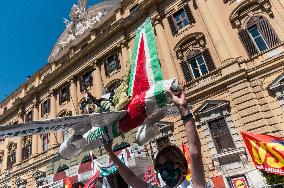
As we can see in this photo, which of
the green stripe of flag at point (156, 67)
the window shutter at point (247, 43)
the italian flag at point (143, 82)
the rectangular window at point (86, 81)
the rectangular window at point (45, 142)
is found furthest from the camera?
the rectangular window at point (45, 142)

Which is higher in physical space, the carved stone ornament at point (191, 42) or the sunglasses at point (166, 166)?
the carved stone ornament at point (191, 42)

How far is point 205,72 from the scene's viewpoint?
1484cm

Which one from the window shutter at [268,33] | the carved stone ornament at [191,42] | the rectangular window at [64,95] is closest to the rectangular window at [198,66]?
the carved stone ornament at [191,42]

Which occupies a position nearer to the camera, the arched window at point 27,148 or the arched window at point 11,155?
the arched window at point 27,148

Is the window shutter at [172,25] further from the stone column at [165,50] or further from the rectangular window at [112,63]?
the rectangular window at [112,63]

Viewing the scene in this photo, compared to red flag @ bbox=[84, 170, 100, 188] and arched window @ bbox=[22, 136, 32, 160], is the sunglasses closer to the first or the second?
red flag @ bbox=[84, 170, 100, 188]

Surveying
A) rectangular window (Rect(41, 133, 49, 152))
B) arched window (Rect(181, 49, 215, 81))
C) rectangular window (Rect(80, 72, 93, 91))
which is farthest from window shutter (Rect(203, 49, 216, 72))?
rectangular window (Rect(41, 133, 49, 152))

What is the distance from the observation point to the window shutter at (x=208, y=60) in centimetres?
1435

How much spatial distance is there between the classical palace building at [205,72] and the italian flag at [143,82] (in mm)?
3284

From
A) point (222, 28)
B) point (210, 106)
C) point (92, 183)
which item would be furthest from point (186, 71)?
point (92, 183)

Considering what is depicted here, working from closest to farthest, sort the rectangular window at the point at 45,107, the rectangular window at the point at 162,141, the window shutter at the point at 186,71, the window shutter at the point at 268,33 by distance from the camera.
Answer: the window shutter at the point at 268,33, the rectangular window at the point at 162,141, the window shutter at the point at 186,71, the rectangular window at the point at 45,107

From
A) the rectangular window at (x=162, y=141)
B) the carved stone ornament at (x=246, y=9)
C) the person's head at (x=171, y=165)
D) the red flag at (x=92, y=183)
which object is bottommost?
the person's head at (x=171, y=165)

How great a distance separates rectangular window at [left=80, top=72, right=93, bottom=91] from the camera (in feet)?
71.9

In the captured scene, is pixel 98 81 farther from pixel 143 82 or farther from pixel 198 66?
pixel 143 82
